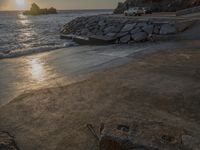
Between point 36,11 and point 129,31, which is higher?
point 129,31

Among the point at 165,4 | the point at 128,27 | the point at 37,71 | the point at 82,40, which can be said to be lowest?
the point at 82,40

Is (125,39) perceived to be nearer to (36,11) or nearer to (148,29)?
(148,29)

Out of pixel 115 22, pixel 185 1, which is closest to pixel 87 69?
pixel 115 22

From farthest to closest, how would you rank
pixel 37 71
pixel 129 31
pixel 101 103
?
pixel 129 31, pixel 37 71, pixel 101 103

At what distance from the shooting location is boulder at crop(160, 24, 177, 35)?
1466 centimetres

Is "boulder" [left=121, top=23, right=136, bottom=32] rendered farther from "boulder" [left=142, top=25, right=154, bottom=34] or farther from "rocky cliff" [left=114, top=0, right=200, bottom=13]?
"rocky cliff" [left=114, top=0, right=200, bottom=13]

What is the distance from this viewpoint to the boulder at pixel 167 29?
14.7m

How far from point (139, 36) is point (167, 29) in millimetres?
1913

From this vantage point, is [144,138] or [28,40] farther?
[28,40]

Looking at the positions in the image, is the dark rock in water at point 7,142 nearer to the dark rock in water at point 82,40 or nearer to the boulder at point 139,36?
the boulder at point 139,36

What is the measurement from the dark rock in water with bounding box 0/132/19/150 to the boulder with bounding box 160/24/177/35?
499 inches

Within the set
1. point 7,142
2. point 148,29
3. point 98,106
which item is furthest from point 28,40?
point 7,142

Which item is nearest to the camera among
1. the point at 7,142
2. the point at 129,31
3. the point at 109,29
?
the point at 7,142

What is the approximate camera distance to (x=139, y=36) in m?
14.9
